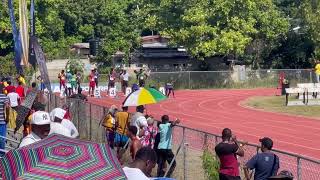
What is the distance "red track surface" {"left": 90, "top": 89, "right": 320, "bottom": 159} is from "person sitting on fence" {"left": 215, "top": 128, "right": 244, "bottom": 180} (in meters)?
10.7

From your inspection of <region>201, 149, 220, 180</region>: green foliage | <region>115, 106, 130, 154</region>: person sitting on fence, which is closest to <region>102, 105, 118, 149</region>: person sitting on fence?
<region>115, 106, 130, 154</region>: person sitting on fence

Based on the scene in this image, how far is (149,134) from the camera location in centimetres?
1420

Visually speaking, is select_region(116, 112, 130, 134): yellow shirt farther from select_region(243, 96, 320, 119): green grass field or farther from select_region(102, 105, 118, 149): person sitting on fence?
select_region(243, 96, 320, 119): green grass field

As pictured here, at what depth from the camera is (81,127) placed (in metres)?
21.2

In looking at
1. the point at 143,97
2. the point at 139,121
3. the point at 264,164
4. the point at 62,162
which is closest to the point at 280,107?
the point at 143,97

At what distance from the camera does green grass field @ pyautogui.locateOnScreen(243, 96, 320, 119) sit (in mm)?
32222

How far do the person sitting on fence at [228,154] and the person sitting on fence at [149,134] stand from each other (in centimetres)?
308

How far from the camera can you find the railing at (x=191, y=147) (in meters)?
11.0

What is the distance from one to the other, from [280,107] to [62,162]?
29.6 m

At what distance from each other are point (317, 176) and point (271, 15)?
45.7 metres

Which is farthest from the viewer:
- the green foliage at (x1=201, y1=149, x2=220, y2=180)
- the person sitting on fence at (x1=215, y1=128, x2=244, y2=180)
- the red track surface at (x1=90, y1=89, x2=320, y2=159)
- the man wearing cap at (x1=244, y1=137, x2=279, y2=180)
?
the red track surface at (x1=90, y1=89, x2=320, y2=159)

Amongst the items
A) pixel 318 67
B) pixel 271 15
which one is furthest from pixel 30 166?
pixel 271 15

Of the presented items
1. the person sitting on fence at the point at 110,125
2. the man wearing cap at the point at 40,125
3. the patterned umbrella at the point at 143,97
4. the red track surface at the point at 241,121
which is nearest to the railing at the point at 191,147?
the patterned umbrella at the point at 143,97

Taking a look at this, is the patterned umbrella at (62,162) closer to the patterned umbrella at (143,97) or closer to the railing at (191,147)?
the railing at (191,147)
